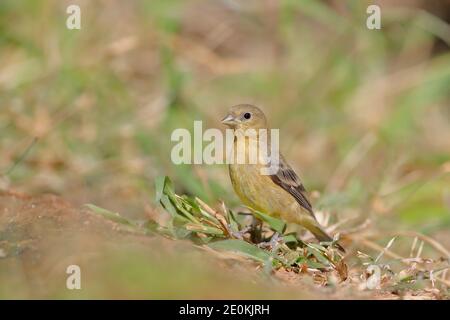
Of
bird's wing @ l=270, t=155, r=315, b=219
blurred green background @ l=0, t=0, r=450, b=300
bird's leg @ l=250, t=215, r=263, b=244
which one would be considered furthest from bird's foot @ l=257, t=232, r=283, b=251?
blurred green background @ l=0, t=0, r=450, b=300

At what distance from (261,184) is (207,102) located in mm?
2740

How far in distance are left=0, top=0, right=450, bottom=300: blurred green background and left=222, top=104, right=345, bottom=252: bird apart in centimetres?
30

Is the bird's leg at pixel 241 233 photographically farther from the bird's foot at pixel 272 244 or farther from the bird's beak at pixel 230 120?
the bird's beak at pixel 230 120

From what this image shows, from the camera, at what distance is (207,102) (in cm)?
743

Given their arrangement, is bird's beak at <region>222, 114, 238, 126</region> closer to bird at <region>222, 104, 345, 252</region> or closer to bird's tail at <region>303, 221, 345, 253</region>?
bird at <region>222, 104, 345, 252</region>

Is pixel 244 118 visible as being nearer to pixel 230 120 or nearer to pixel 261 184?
pixel 230 120

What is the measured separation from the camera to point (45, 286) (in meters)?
3.28

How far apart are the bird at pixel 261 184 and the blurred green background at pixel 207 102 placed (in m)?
0.30

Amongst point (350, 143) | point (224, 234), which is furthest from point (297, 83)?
point (224, 234)

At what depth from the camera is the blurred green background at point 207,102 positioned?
19.6 ft

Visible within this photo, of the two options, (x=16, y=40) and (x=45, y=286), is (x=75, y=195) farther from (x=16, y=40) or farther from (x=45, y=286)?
(x=45, y=286)

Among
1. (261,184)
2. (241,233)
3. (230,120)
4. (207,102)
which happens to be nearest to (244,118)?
(230,120)

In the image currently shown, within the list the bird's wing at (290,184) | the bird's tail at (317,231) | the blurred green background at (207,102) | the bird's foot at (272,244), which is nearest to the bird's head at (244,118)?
the bird's wing at (290,184)

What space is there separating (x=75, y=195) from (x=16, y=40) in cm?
168
